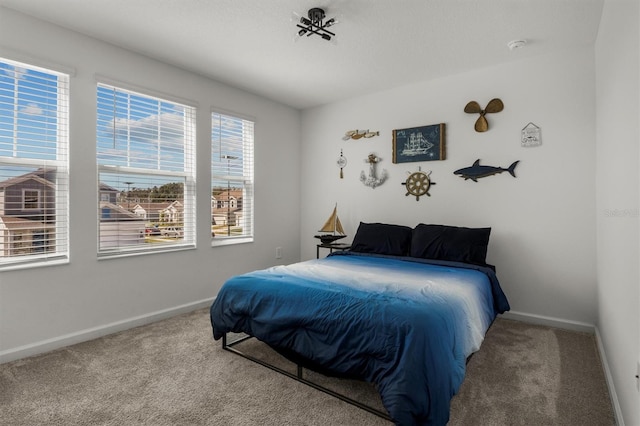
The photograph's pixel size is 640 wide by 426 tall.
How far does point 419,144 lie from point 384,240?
1.16 meters

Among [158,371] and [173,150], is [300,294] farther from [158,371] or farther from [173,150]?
[173,150]

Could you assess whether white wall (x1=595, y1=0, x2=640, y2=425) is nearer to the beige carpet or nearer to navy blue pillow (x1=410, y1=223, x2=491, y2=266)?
the beige carpet

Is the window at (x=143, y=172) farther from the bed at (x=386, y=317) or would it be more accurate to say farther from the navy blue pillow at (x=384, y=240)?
the navy blue pillow at (x=384, y=240)

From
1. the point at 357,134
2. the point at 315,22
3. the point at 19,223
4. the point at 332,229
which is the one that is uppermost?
the point at 315,22

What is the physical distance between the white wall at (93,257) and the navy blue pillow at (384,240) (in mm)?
1356

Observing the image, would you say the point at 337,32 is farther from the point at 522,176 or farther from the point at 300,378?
the point at 300,378

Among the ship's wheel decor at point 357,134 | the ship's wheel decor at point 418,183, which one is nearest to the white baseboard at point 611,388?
the ship's wheel decor at point 418,183

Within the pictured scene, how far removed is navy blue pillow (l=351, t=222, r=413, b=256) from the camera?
11.7 ft

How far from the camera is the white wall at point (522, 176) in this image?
3002mm

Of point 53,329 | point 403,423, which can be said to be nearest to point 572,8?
point 403,423

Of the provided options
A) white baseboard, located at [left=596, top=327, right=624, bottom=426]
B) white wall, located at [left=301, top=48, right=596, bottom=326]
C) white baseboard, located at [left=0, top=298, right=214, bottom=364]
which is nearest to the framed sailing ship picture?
white wall, located at [left=301, top=48, right=596, bottom=326]

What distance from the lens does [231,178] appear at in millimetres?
3990

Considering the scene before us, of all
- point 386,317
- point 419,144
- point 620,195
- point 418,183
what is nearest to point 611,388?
point 620,195

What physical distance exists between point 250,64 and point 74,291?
2.50m
